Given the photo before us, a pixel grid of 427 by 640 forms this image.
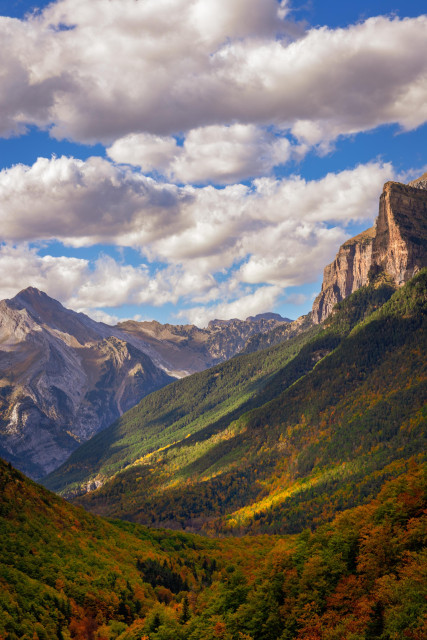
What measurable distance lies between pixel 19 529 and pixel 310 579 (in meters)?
62.1

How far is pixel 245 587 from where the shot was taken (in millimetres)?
104875

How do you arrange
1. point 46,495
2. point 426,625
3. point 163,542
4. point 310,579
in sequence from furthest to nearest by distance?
point 163,542, point 46,495, point 310,579, point 426,625

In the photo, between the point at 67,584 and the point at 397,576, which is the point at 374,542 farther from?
the point at 67,584

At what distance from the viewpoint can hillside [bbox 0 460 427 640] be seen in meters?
78.1

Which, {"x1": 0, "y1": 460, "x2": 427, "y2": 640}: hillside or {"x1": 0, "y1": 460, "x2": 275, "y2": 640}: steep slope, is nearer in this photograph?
{"x1": 0, "y1": 460, "x2": 427, "y2": 640}: hillside

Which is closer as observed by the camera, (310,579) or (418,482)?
(310,579)

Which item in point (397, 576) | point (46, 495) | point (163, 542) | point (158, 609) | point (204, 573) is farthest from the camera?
point (163, 542)

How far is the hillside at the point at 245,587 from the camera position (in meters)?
78.1

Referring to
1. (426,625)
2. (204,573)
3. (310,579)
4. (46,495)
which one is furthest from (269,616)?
(204,573)

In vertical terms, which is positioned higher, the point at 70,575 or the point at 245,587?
the point at 70,575

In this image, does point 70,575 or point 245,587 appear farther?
point 70,575

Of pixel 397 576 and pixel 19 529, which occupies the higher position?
pixel 19 529

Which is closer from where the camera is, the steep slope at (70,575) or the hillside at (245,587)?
the hillside at (245,587)

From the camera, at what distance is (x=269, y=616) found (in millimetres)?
91312
